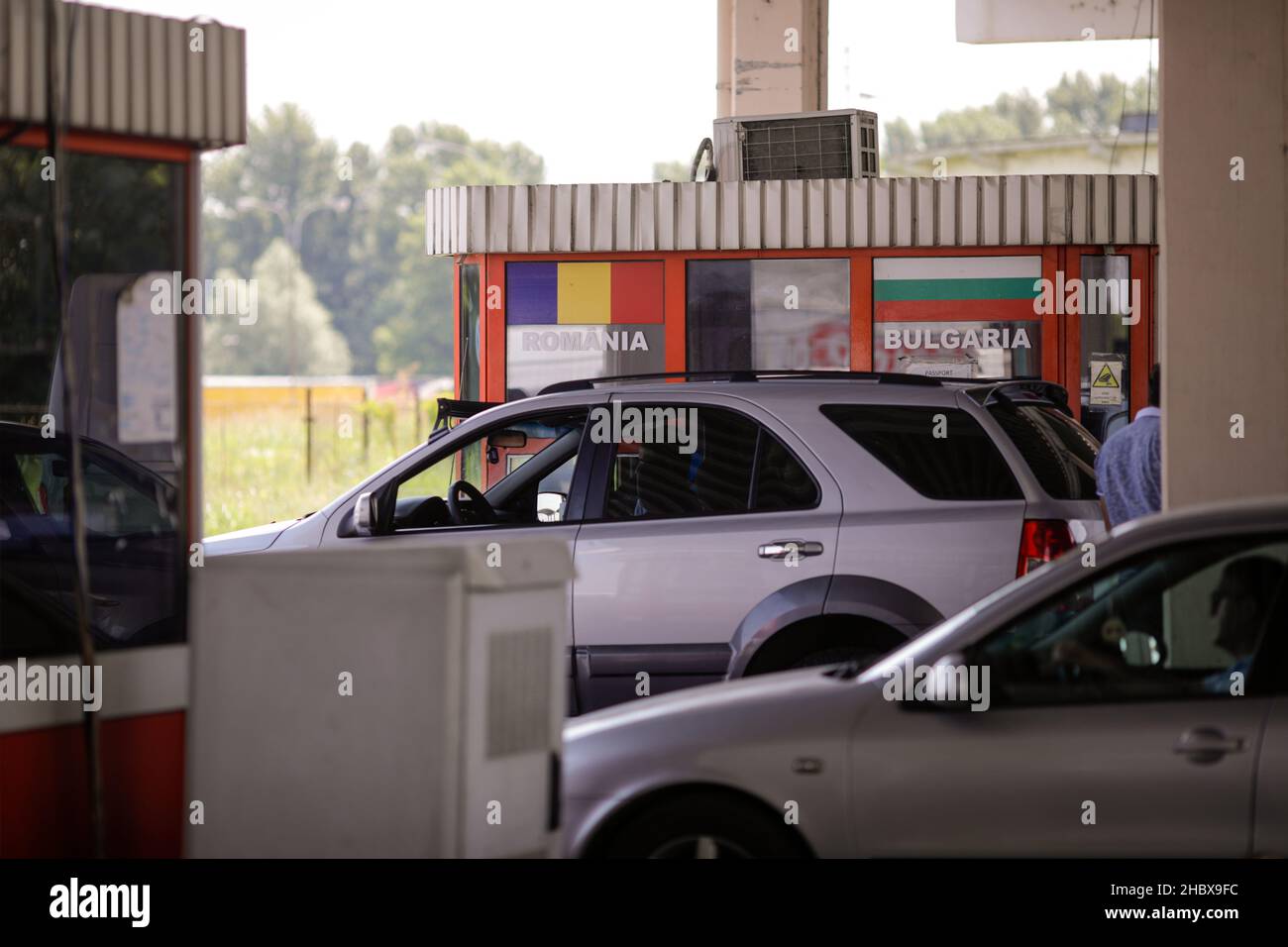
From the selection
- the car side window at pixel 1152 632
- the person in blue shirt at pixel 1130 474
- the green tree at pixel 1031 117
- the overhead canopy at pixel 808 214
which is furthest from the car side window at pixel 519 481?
the green tree at pixel 1031 117

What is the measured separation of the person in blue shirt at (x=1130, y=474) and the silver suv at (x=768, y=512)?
95mm

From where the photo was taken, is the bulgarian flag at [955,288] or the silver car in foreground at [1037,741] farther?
the bulgarian flag at [955,288]

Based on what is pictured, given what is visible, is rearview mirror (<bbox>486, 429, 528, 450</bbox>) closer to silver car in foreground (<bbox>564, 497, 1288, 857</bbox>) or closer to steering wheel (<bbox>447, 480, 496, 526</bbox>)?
steering wheel (<bbox>447, 480, 496, 526</bbox>)

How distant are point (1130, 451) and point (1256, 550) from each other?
299 cm

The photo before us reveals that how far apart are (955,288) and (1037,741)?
7535 millimetres

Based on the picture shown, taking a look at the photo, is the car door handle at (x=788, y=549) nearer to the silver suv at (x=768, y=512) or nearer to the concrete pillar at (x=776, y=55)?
the silver suv at (x=768, y=512)

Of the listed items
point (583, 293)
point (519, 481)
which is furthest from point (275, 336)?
point (519, 481)

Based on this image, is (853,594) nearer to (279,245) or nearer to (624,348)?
(624,348)

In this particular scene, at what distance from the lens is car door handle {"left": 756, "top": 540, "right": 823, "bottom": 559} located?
731 cm

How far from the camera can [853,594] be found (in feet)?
23.6

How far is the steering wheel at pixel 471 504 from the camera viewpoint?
326 inches

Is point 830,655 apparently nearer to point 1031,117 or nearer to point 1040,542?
point 1040,542
